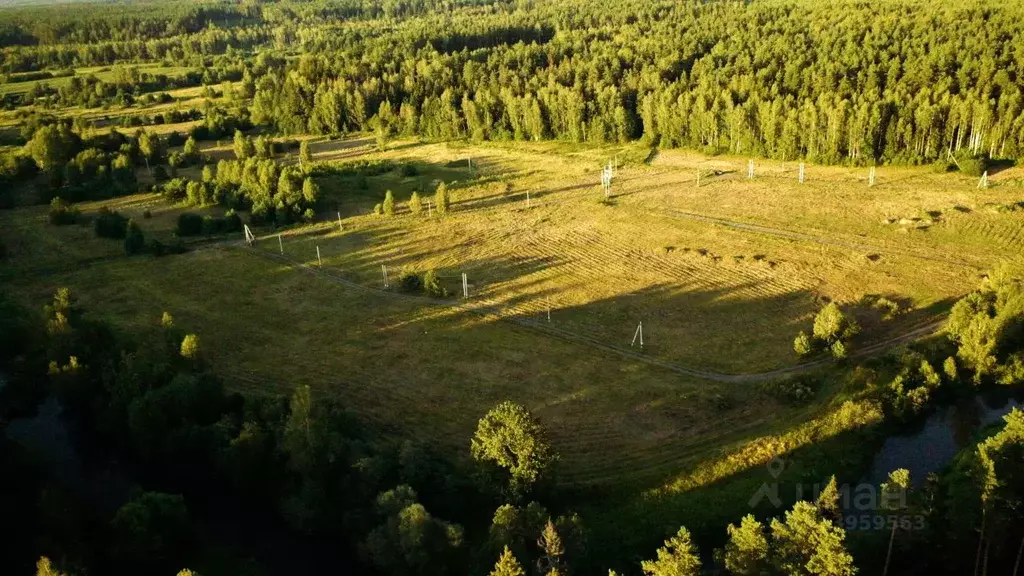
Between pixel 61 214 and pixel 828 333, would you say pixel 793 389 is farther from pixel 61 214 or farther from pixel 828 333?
pixel 61 214

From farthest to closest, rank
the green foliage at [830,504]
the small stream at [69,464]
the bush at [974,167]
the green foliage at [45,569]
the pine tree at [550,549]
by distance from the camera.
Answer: the bush at [974,167] < the small stream at [69,464] < the green foliage at [830,504] < the pine tree at [550,549] < the green foliage at [45,569]

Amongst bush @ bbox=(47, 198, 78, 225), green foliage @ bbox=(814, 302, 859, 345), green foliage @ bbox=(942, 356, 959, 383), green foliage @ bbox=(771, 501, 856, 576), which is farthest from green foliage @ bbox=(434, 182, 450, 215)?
green foliage @ bbox=(771, 501, 856, 576)

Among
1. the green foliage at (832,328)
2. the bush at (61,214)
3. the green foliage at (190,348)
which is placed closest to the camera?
the green foliage at (190,348)

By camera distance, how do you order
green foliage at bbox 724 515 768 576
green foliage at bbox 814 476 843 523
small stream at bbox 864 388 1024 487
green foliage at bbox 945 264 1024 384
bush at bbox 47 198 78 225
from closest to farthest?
green foliage at bbox 724 515 768 576
green foliage at bbox 814 476 843 523
small stream at bbox 864 388 1024 487
green foliage at bbox 945 264 1024 384
bush at bbox 47 198 78 225

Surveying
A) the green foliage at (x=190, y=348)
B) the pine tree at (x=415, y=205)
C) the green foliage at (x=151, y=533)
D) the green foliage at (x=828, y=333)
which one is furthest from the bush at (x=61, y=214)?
the green foliage at (x=828, y=333)

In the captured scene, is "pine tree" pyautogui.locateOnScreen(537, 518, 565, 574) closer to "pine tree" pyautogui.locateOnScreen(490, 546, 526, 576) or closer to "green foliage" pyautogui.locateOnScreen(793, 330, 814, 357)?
"pine tree" pyautogui.locateOnScreen(490, 546, 526, 576)

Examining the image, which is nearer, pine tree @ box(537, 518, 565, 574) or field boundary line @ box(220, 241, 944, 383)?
pine tree @ box(537, 518, 565, 574)

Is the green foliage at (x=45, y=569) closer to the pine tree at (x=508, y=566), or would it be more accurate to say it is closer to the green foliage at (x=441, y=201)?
the pine tree at (x=508, y=566)
